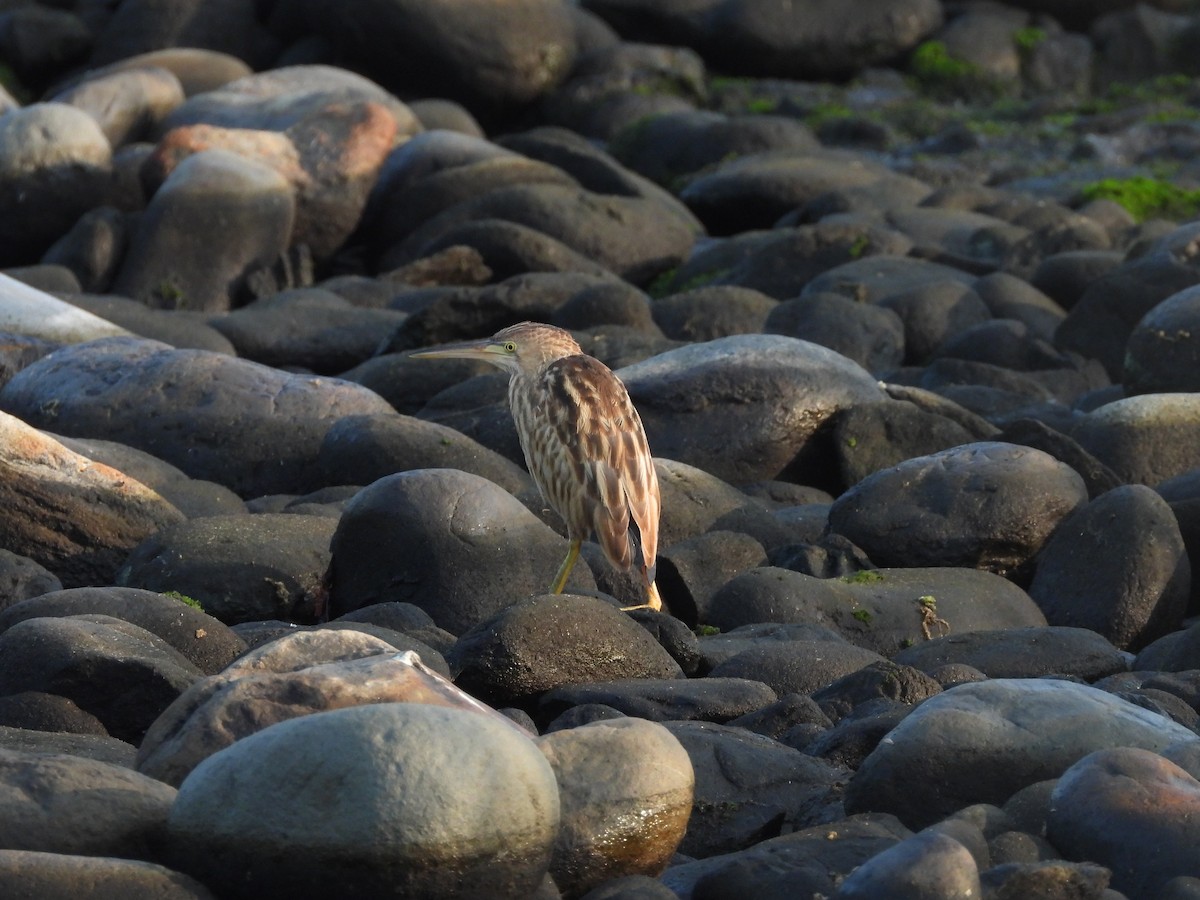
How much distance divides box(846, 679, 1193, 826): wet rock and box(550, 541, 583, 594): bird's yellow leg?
2465mm

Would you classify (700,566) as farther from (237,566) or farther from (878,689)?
(878,689)

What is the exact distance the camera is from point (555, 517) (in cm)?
891

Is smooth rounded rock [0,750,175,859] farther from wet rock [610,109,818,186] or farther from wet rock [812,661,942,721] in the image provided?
→ wet rock [610,109,818,186]

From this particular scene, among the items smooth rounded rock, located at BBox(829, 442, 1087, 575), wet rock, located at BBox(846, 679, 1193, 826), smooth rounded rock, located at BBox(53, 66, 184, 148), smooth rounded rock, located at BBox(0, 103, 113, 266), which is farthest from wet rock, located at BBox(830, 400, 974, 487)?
smooth rounded rock, located at BBox(53, 66, 184, 148)

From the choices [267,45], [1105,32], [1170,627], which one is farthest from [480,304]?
[1105,32]

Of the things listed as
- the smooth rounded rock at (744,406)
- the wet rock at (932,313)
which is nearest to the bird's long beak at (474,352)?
the smooth rounded rock at (744,406)

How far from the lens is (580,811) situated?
4.69 metres

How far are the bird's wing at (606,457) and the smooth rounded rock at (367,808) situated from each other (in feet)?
11.1

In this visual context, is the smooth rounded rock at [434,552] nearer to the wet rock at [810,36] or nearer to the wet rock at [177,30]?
the wet rock at [177,30]

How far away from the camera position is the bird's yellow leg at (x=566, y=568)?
7.60 metres

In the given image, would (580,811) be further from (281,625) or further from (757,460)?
(757,460)

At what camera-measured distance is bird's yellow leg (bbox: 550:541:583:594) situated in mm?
7602

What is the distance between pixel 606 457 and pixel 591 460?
0.06 m

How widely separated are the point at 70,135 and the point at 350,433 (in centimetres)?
942
